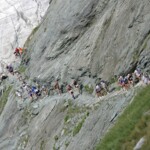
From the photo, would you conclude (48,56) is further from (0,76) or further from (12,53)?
(12,53)

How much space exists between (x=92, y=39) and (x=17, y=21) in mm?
40728

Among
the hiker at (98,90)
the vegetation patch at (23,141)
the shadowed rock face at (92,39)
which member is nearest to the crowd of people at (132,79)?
→ the hiker at (98,90)

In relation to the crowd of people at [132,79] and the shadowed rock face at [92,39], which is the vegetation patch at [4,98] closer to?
the shadowed rock face at [92,39]

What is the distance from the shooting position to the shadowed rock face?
150ft

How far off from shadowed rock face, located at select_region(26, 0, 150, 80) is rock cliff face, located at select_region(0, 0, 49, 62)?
20244mm

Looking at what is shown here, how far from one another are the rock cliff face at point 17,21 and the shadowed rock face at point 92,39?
66.4 ft

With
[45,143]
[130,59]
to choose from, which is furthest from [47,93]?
[130,59]

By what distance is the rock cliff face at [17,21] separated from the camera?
85.9m

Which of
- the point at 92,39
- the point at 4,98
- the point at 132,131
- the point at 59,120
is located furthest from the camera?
the point at 4,98

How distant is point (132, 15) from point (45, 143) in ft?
47.6

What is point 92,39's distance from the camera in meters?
51.5

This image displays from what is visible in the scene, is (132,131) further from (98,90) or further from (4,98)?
(4,98)

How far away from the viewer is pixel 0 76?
7619 cm

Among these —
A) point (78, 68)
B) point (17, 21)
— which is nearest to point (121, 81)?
point (78, 68)
